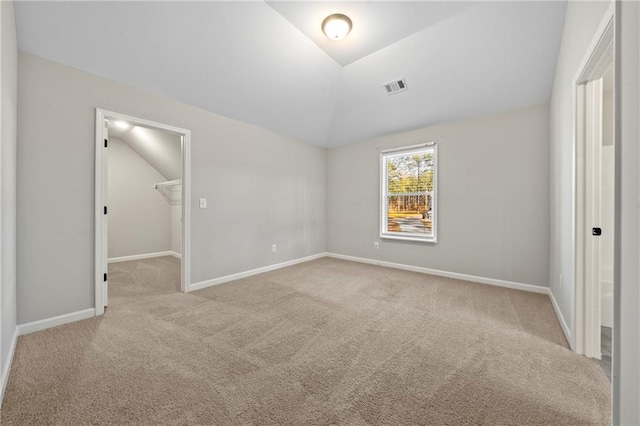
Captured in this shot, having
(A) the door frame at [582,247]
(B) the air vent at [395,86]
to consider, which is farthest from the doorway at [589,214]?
(B) the air vent at [395,86]

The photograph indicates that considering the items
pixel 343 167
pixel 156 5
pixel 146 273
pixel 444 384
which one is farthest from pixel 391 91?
pixel 146 273

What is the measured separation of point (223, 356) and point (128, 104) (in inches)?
109

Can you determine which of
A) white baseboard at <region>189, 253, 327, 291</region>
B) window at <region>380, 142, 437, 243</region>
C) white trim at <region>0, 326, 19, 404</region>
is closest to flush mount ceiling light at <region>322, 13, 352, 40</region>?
window at <region>380, 142, 437, 243</region>

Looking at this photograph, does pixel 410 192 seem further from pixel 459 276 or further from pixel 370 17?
pixel 370 17

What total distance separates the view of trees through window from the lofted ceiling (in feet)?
2.05

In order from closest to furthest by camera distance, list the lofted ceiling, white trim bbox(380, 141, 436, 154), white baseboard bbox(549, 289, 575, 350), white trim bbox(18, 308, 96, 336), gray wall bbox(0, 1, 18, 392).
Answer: gray wall bbox(0, 1, 18, 392) → white baseboard bbox(549, 289, 575, 350) → white trim bbox(18, 308, 96, 336) → the lofted ceiling → white trim bbox(380, 141, 436, 154)

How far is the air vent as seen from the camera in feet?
11.8

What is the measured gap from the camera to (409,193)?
4.47 meters

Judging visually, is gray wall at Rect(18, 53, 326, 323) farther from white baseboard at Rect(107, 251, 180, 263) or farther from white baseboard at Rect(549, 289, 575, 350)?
white baseboard at Rect(549, 289, 575, 350)

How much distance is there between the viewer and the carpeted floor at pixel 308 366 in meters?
1.36

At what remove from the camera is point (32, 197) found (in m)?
2.24
